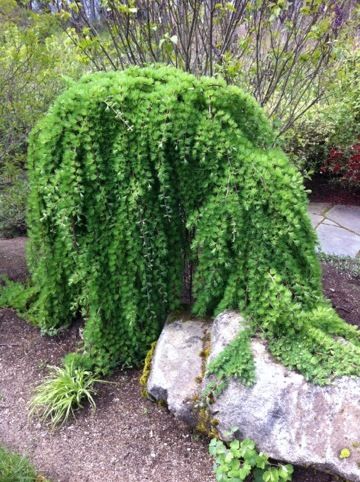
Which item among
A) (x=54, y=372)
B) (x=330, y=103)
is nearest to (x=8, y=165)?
(x=54, y=372)

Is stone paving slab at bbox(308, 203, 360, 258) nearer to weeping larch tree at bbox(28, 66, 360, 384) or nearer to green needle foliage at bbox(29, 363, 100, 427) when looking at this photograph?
weeping larch tree at bbox(28, 66, 360, 384)

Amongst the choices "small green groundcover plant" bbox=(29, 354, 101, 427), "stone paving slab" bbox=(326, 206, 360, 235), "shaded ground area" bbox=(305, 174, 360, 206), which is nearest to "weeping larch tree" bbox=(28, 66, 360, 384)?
"small green groundcover plant" bbox=(29, 354, 101, 427)

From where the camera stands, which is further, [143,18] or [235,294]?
[143,18]

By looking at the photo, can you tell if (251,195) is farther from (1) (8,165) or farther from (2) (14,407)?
(1) (8,165)

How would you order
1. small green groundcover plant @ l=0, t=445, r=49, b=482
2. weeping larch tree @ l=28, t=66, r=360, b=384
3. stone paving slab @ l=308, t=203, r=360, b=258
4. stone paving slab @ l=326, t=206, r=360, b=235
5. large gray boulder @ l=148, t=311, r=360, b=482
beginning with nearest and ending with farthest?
large gray boulder @ l=148, t=311, r=360, b=482 < small green groundcover plant @ l=0, t=445, r=49, b=482 < weeping larch tree @ l=28, t=66, r=360, b=384 < stone paving slab @ l=308, t=203, r=360, b=258 < stone paving slab @ l=326, t=206, r=360, b=235

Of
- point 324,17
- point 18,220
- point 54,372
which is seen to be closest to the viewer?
point 54,372

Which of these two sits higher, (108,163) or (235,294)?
(108,163)

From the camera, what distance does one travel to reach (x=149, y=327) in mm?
3035

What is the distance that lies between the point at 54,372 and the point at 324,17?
3.59 meters

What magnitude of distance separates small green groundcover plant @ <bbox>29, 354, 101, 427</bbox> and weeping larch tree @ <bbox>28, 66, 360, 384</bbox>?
0.48 meters

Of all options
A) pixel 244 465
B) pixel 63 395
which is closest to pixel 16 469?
pixel 63 395

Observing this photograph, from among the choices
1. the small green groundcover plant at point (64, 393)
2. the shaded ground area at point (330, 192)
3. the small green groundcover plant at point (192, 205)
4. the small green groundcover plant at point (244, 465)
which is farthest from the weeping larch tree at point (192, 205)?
the shaded ground area at point (330, 192)

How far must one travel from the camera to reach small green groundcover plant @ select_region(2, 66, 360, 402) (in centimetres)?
252

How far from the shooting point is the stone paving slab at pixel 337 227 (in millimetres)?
5301
